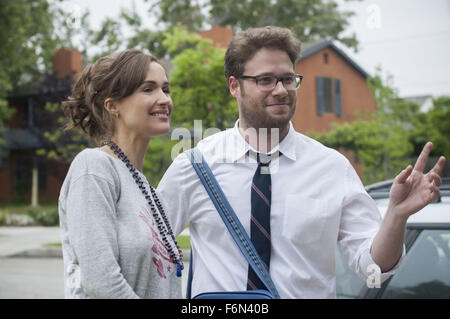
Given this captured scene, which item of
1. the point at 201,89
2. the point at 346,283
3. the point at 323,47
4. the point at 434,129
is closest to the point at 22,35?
the point at 323,47

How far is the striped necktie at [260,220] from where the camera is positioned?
5.82 feet

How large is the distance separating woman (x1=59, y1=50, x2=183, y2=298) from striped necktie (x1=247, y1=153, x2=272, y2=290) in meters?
0.33

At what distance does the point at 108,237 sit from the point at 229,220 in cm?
62

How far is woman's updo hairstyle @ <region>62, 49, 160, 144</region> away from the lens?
1.57 meters

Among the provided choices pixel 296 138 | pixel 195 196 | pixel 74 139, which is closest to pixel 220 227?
pixel 195 196

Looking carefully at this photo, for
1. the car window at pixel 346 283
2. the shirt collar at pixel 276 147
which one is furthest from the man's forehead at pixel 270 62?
the car window at pixel 346 283

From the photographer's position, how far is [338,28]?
81.9 feet

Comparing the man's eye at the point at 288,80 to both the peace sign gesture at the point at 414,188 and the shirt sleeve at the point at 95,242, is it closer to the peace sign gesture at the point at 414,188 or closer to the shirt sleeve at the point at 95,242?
the peace sign gesture at the point at 414,188

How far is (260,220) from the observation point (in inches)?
72.6

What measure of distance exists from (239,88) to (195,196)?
1.55 ft

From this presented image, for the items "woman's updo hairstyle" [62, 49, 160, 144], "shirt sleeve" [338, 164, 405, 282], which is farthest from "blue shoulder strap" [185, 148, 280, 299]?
"woman's updo hairstyle" [62, 49, 160, 144]
